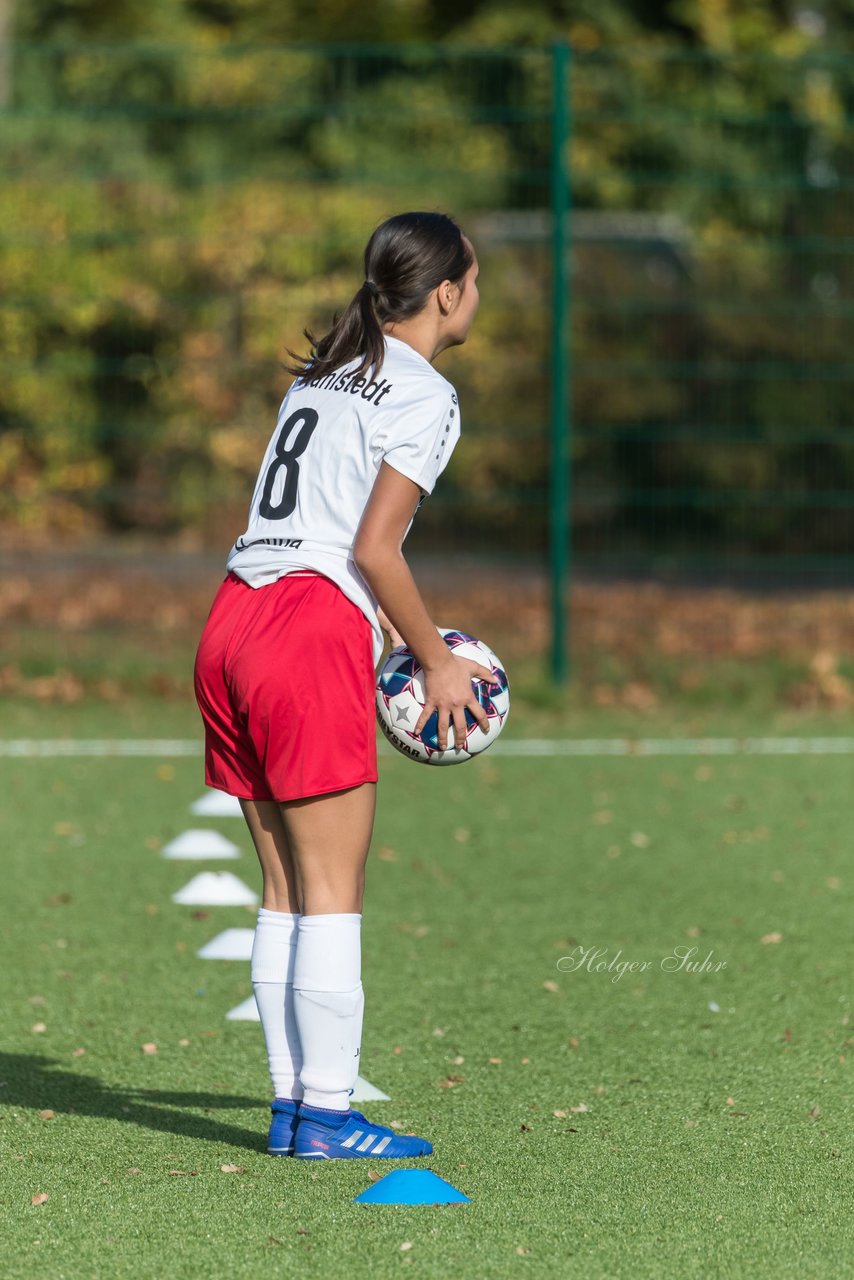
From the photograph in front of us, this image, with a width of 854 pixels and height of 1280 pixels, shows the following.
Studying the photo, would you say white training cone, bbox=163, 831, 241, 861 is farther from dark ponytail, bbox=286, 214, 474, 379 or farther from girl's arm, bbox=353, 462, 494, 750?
dark ponytail, bbox=286, 214, 474, 379

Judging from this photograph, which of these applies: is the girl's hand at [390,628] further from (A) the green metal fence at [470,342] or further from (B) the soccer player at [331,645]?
(A) the green metal fence at [470,342]

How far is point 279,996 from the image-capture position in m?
3.67

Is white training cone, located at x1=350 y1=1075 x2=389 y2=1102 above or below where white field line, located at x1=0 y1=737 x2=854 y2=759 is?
above

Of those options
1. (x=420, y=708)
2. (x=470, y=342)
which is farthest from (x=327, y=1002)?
(x=470, y=342)

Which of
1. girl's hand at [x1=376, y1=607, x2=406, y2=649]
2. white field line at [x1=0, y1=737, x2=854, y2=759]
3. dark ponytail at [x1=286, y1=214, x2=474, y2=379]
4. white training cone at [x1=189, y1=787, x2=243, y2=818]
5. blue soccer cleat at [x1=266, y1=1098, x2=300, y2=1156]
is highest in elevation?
dark ponytail at [x1=286, y1=214, x2=474, y2=379]

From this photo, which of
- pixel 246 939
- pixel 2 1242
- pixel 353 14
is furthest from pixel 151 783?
pixel 353 14

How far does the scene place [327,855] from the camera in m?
3.57

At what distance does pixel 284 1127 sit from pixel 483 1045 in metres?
0.91

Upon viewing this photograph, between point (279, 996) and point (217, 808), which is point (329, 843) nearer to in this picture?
point (279, 996)

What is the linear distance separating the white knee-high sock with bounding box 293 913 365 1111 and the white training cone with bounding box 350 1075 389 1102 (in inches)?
17.5

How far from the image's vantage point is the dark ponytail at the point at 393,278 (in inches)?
141

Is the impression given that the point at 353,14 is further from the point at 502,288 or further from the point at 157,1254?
Result: the point at 157,1254

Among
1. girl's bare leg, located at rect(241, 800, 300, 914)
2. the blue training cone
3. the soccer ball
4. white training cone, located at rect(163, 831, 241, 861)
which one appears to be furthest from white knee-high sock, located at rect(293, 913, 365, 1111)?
white training cone, located at rect(163, 831, 241, 861)

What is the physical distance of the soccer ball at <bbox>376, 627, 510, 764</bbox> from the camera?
11.9ft
